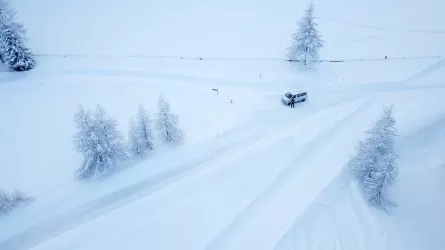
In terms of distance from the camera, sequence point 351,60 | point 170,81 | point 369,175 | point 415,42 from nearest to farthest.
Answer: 1. point 369,175
2. point 170,81
3. point 351,60
4. point 415,42

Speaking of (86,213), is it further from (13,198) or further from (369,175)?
(369,175)

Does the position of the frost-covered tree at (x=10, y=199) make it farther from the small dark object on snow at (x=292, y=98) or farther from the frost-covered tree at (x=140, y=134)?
the small dark object on snow at (x=292, y=98)

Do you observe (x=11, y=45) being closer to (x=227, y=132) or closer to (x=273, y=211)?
(x=227, y=132)

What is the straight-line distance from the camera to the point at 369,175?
861 inches

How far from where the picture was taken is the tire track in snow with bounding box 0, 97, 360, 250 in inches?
757

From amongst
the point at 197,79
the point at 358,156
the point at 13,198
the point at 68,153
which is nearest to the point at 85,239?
the point at 13,198

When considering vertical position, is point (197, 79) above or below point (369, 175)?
above

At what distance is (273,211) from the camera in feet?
68.7

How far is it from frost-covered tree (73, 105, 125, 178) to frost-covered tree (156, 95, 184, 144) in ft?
12.5

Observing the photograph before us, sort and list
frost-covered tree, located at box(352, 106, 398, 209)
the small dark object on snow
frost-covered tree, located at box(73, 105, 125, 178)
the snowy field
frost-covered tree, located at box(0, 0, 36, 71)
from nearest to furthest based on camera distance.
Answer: the snowy field → frost-covered tree, located at box(352, 106, 398, 209) → frost-covered tree, located at box(73, 105, 125, 178) → the small dark object on snow → frost-covered tree, located at box(0, 0, 36, 71)

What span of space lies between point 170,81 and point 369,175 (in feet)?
78.0

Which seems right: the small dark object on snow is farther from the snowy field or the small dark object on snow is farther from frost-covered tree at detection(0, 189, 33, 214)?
frost-covered tree at detection(0, 189, 33, 214)

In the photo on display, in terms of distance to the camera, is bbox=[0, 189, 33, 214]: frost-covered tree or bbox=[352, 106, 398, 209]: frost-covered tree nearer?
bbox=[0, 189, 33, 214]: frost-covered tree

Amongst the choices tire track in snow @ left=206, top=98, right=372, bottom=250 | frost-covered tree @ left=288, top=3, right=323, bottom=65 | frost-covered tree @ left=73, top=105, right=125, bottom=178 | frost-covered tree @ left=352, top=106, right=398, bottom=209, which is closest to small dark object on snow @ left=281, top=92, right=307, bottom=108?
tire track in snow @ left=206, top=98, right=372, bottom=250
